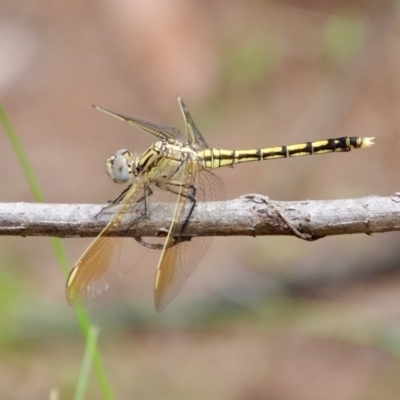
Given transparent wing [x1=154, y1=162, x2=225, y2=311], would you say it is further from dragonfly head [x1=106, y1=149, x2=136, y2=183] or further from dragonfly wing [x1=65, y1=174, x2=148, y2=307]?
dragonfly head [x1=106, y1=149, x2=136, y2=183]

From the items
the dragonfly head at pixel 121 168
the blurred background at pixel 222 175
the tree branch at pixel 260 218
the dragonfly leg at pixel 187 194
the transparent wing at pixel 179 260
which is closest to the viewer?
the tree branch at pixel 260 218

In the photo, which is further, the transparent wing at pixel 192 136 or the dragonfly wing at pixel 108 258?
the transparent wing at pixel 192 136

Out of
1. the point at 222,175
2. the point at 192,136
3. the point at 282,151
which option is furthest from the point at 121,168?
the point at 222,175

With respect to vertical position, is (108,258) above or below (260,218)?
above

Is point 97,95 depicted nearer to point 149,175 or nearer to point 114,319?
point 114,319

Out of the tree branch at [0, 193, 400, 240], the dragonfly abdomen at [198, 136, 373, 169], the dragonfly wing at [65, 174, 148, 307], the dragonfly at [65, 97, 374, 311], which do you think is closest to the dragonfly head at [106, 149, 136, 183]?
the dragonfly at [65, 97, 374, 311]

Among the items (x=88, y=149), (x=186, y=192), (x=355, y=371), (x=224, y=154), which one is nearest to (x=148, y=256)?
(x=88, y=149)

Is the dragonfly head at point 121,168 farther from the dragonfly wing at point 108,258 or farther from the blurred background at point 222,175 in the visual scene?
the blurred background at point 222,175

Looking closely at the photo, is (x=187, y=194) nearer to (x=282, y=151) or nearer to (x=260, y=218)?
(x=260, y=218)

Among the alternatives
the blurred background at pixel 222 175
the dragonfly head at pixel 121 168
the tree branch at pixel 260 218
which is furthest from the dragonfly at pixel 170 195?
the blurred background at pixel 222 175
